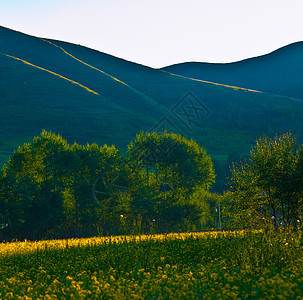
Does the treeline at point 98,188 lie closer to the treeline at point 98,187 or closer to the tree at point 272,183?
the treeline at point 98,187

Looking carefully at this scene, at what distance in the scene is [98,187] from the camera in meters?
55.5

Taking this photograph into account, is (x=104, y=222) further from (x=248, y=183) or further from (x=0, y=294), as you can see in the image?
(x=0, y=294)

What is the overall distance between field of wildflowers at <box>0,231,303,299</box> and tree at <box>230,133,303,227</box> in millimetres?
6546

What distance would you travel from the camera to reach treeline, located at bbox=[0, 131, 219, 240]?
47.0 metres

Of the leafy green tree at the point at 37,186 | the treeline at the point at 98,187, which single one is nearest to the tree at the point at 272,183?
the treeline at the point at 98,187

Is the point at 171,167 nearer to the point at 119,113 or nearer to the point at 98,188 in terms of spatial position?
the point at 98,188

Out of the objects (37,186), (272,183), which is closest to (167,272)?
(272,183)

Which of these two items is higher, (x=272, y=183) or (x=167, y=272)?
(x=272, y=183)

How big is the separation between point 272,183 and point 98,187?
115ft

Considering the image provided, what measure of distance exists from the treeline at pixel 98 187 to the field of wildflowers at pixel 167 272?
27820mm

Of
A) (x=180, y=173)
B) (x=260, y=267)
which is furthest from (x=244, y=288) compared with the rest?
(x=180, y=173)

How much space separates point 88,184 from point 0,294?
4464cm

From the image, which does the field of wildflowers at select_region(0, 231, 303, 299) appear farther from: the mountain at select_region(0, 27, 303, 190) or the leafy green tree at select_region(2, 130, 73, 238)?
the mountain at select_region(0, 27, 303, 190)

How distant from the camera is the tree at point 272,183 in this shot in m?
23.6
